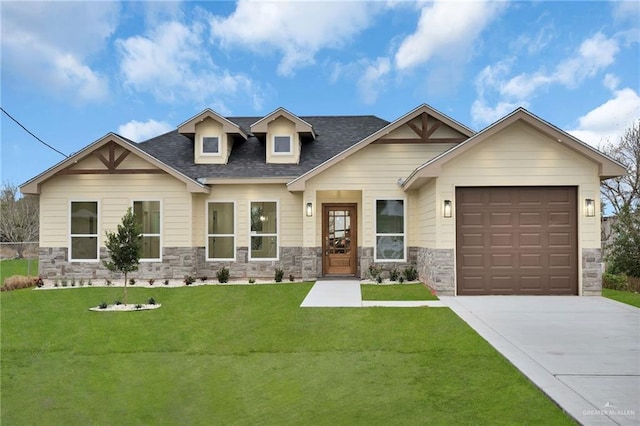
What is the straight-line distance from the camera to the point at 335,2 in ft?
46.5

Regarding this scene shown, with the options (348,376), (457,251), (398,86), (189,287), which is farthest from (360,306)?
(398,86)

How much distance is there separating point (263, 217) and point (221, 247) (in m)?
1.67

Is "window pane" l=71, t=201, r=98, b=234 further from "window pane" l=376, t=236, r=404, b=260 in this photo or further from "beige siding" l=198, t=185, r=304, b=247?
"window pane" l=376, t=236, r=404, b=260

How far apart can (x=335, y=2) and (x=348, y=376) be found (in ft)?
40.9

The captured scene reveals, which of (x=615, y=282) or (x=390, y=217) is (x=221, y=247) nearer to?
(x=390, y=217)

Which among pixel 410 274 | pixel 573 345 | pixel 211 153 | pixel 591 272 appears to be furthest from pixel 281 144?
pixel 573 345

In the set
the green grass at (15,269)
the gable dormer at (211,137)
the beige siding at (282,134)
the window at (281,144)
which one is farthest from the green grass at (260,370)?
the green grass at (15,269)

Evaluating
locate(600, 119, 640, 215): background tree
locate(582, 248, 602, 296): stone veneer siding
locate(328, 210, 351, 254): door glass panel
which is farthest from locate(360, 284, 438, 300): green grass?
locate(600, 119, 640, 215): background tree

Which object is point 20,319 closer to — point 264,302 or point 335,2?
point 264,302

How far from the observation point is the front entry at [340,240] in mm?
14977

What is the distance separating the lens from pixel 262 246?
573 inches

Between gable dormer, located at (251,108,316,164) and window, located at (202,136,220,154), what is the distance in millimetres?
1392

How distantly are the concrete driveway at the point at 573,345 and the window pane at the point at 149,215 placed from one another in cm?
893

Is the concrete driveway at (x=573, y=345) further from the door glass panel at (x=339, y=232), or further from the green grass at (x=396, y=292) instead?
the door glass panel at (x=339, y=232)
